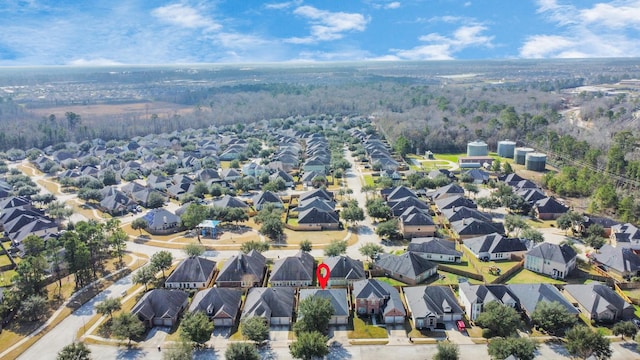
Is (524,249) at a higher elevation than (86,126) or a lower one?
lower

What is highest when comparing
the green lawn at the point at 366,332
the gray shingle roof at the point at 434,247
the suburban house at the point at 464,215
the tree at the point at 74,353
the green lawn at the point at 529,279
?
the suburban house at the point at 464,215

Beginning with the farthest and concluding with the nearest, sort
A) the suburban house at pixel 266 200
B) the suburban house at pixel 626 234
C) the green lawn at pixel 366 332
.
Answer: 1. the suburban house at pixel 266 200
2. the suburban house at pixel 626 234
3. the green lawn at pixel 366 332

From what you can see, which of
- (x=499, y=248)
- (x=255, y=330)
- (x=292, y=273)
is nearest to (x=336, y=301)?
(x=292, y=273)

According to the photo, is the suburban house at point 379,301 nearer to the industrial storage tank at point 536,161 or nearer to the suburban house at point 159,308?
the suburban house at point 159,308

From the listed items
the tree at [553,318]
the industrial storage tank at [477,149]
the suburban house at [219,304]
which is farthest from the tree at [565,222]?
the industrial storage tank at [477,149]

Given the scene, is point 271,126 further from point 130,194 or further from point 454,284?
point 454,284

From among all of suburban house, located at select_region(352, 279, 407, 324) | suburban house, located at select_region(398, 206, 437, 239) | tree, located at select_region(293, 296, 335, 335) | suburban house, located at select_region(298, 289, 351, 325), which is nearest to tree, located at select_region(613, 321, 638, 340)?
suburban house, located at select_region(352, 279, 407, 324)

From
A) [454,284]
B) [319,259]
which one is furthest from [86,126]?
[454,284]
